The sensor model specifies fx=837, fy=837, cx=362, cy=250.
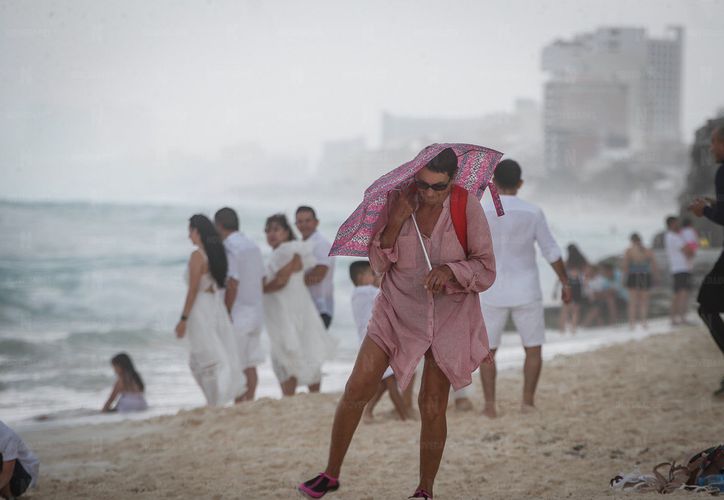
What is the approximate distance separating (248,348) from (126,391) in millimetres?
2250

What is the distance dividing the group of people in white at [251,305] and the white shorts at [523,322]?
1.91m

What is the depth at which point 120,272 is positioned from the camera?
2908 centimetres

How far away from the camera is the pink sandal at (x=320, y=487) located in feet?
12.7

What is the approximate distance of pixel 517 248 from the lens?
6.15 metres

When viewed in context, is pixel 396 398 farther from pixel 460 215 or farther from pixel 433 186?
pixel 433 186

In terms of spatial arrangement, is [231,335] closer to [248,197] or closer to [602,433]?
[602,433]

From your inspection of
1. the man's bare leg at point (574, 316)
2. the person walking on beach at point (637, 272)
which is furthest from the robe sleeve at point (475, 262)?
the man's bare leg at point (574, 316)

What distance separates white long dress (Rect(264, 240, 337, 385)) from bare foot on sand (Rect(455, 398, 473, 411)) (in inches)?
→ 56.8

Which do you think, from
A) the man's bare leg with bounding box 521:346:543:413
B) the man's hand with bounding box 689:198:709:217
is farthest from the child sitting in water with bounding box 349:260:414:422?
the man's hand with bounding box 689:198:709:217

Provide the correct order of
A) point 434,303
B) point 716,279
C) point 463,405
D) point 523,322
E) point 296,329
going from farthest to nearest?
point 296,329 < point 463,405 < point 523,322 < point 716,279 < point 434,303

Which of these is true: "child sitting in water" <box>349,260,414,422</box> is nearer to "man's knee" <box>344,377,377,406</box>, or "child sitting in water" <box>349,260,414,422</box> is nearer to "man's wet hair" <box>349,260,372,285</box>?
"man's wet hair" <box>349,260,372,285</box>

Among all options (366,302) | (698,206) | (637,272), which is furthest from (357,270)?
(637,272)

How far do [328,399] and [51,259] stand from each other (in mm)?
25307

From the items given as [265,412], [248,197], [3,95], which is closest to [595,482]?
[265,412]
